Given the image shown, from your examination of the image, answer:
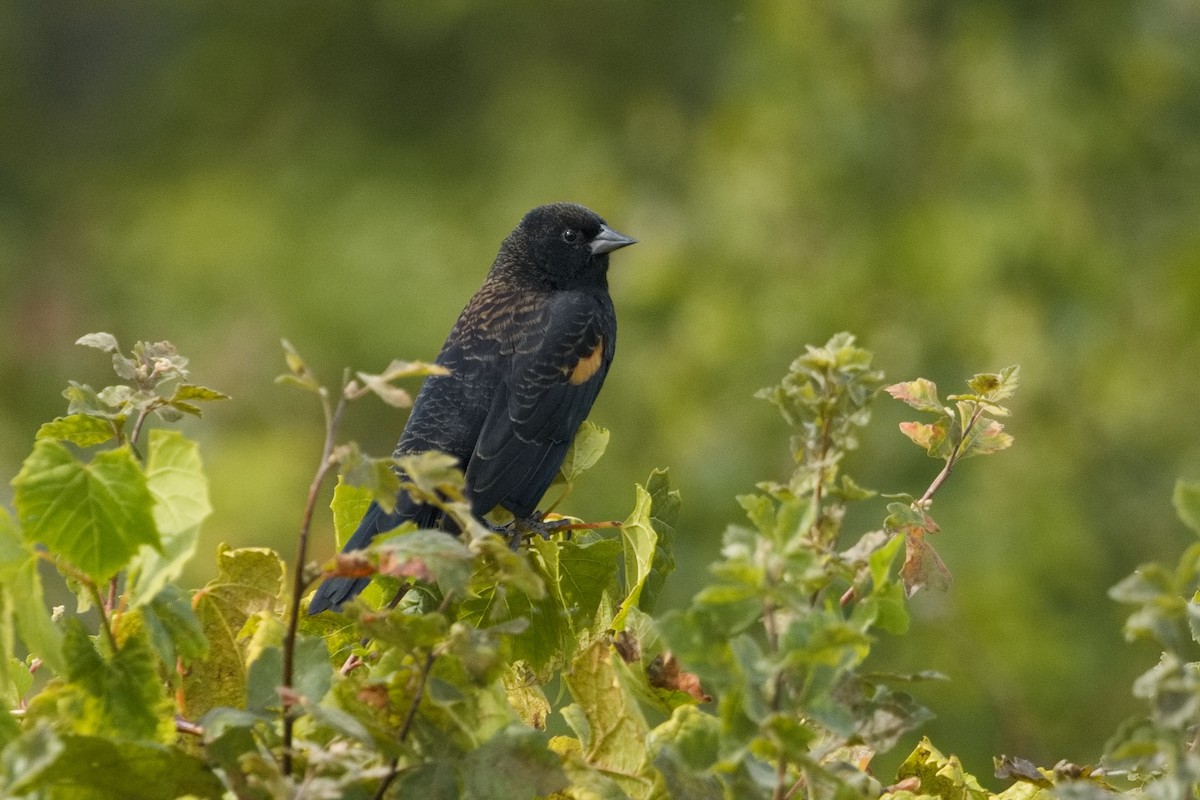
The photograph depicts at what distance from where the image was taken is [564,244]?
170 inches

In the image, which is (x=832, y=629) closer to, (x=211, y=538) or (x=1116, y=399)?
(x=1116, y=399)

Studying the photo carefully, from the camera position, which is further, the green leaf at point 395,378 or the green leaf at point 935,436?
the green leaf at point 935,436

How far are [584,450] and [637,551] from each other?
0.52m

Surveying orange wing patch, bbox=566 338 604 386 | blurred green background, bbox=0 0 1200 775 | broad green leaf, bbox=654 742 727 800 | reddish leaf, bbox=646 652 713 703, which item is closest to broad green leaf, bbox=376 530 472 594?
broad green leaf, bbox=654 742 727 800

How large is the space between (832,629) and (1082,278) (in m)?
6.53

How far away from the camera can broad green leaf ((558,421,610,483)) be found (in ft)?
7.72

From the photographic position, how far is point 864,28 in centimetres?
799


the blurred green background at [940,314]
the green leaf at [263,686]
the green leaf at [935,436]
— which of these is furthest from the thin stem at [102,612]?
the blurred green background at [940,314]

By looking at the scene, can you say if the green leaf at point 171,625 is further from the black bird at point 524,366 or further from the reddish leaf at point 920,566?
the black bird at point 524,366

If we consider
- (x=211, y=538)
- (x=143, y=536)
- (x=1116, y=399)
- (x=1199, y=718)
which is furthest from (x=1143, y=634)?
(x=211, y=538)

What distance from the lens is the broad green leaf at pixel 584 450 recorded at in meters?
2.35

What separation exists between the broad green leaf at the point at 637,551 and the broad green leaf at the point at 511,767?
1.62 feet

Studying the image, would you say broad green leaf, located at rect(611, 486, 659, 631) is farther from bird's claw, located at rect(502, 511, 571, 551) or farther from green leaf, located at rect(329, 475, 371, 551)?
green leaf, located at rect(329, 475, 371, 551)

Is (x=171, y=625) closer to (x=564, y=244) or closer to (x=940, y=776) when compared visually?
(x=940, y=776)
